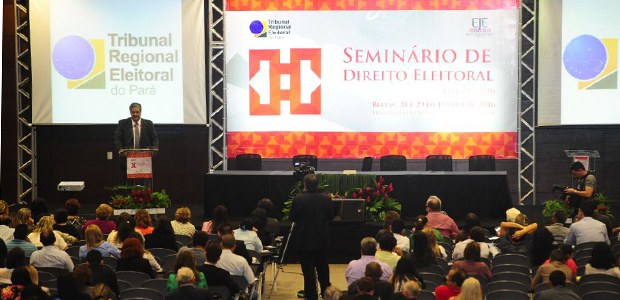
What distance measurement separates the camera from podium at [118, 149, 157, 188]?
13.4 meters

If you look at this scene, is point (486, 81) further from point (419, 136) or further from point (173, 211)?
point (173, 211)

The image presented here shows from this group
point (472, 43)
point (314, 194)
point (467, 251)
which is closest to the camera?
point (467, 251)

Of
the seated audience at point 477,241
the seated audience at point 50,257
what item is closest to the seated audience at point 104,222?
the seated audience at point 50,257

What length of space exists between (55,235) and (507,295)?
4830mm

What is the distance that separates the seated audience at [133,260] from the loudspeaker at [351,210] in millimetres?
4096

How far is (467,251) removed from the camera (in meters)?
8.87

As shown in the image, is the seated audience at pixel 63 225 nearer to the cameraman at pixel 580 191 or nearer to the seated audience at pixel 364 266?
the seated audience at pixel 364 266

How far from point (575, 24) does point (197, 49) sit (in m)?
6.40

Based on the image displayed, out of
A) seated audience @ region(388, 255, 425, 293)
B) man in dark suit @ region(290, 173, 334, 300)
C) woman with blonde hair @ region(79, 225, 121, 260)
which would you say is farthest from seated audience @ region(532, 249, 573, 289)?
woman with blonde hair @ region(79, 225, 121, 260)

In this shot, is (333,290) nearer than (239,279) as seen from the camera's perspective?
Yes

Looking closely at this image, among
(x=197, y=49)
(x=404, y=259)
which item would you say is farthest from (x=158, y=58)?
(x=404, y=259)

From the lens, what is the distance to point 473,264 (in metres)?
8.83

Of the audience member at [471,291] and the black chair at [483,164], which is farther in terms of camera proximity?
the black chair at [483,164]

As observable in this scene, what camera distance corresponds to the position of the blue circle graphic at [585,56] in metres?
15.9
